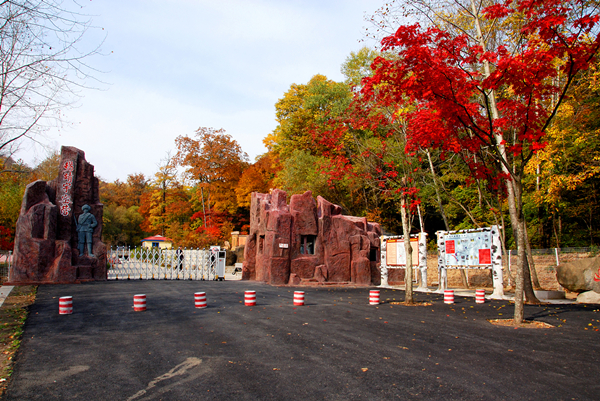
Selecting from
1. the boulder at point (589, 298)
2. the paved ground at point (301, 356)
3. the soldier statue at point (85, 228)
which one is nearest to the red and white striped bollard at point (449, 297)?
the paved ground at point (301, 356)

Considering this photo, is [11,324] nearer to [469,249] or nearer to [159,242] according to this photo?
[469,249]

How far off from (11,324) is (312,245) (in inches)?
534

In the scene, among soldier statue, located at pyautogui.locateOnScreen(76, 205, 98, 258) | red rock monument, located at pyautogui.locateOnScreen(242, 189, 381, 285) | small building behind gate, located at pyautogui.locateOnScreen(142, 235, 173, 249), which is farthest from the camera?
small building behind gate, located at pyautogui.locateOnScreen(142, 235, 173, 249)

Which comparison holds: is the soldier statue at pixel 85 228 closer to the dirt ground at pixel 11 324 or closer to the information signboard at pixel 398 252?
the dirt ground at pixel 11 324

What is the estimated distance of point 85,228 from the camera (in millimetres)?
18234

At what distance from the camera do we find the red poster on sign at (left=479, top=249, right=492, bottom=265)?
13192 millimetres

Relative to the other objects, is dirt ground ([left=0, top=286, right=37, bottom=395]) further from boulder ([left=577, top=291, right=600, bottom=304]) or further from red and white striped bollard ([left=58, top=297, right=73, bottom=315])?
boulder ([left=577, top=291, right=600, bottom=304])

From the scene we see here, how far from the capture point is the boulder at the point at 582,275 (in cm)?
1264

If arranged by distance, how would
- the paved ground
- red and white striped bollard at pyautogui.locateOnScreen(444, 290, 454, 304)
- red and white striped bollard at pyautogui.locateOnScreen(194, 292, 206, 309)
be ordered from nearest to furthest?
the paved ground, red and white striped bollard at pyautogui.locateOnScreen(194, 292, 206, 309), red and white striped bollard at pyautogui.locateOnScreen(444, 290, 454, 304)

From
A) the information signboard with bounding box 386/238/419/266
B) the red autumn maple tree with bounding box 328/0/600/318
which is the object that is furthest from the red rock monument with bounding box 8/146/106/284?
the red autumn maple tree with bounding box 328/0/600/318

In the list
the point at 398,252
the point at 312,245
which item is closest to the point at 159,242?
the point at 312,245

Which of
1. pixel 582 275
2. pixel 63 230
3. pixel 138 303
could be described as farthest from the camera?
pixel 63 230

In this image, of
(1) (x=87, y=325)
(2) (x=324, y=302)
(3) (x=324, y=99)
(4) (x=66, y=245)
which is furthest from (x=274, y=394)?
(3) (x=324, y=99)

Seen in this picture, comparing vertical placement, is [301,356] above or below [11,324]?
below
